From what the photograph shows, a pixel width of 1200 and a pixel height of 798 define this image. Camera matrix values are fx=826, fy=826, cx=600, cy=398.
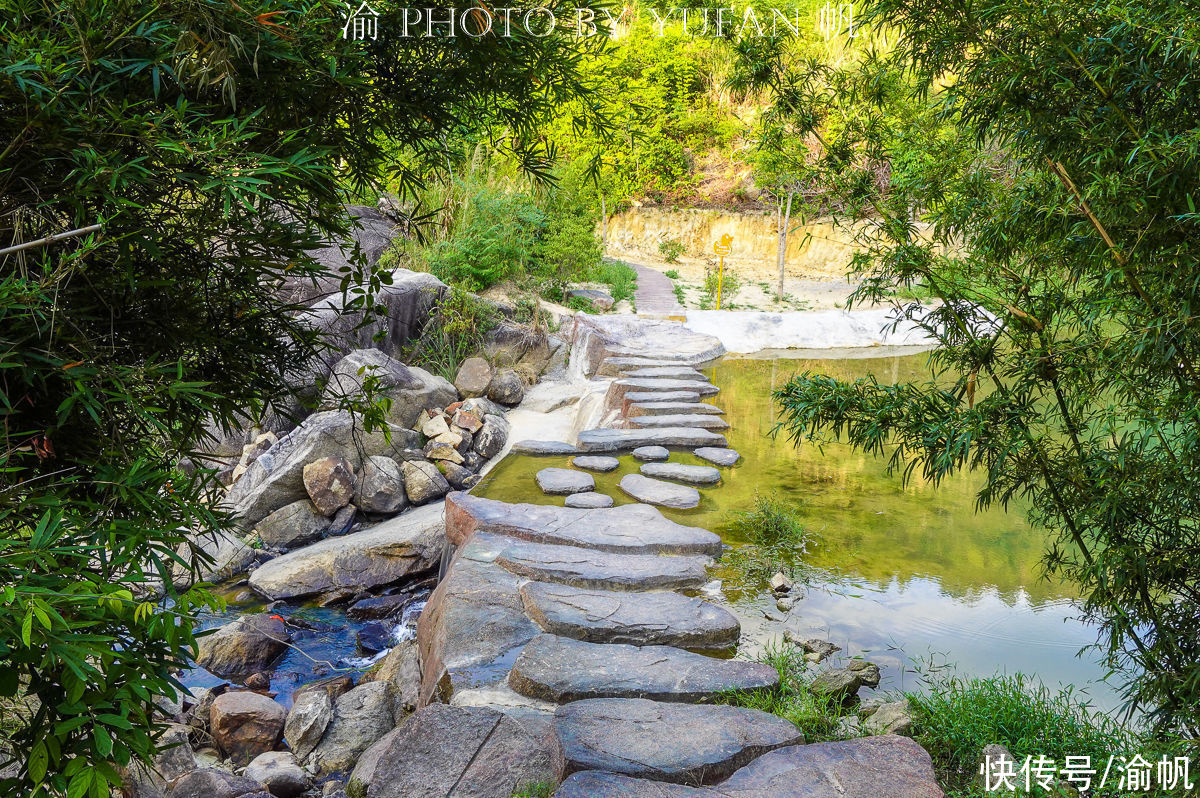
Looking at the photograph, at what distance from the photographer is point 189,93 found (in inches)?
62.9

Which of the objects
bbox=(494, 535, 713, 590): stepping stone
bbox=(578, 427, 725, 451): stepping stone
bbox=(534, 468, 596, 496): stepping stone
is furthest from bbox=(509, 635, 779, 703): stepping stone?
bbox=(578, 427, 725, 451): stepping stone

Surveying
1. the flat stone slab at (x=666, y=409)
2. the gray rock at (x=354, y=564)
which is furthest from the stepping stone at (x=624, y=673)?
the flat stone slab at (x=666, y=409)

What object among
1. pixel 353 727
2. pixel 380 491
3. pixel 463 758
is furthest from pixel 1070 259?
pixel 380 491

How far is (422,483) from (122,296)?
16.2ft

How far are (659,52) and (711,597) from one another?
1822 cm

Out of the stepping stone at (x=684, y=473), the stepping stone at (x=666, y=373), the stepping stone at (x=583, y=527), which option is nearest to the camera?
the stepping stone at (x=583, y=527)

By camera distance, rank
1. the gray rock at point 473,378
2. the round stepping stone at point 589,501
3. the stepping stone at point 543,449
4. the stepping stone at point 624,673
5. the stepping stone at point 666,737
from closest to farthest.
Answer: the stepping stone at point 666,737, the stepping stone at point 624,673, the round stepping stone at point 589,501, the stepping stone at point 543,449, the gray rock at point 473,378

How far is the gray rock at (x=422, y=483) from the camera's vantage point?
639cm

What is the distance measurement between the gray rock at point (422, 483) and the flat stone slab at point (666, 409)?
1.63 metres

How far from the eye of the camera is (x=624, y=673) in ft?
9.53

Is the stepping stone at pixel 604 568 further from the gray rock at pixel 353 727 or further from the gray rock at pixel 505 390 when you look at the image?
the gray rock at pixel 505 390

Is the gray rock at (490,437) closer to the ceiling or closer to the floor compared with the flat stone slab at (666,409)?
closer to the floor

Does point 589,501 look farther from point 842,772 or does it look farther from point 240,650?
point 842,772

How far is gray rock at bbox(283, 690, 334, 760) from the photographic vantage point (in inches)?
143
